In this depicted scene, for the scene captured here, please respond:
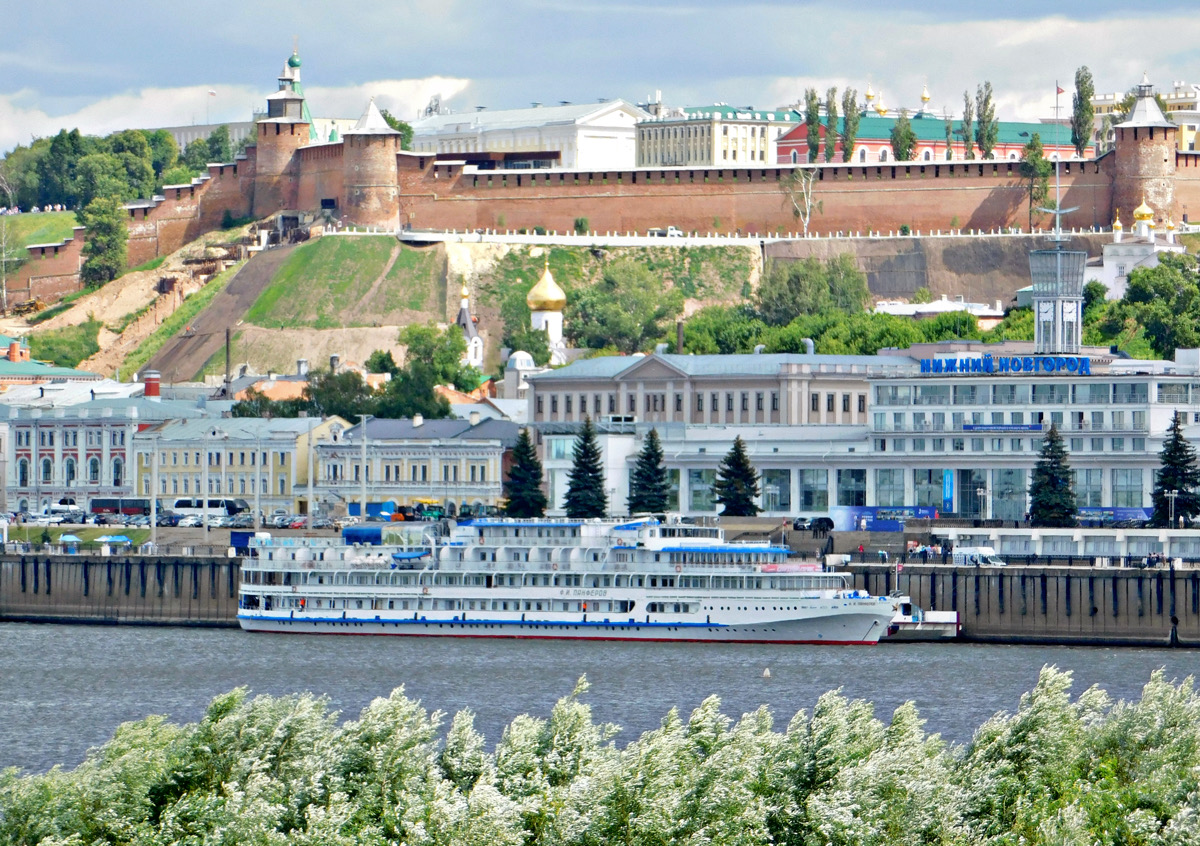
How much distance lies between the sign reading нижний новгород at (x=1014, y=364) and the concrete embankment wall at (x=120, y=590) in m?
26.2

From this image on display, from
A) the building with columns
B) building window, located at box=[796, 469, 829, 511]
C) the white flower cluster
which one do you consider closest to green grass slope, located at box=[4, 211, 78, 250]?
the building with columns

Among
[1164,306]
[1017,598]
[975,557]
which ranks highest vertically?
[1164,306]

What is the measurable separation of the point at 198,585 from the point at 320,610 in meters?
5.90

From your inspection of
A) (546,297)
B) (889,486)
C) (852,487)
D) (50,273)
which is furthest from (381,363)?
(889,486)

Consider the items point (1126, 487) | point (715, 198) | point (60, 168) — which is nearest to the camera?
point (1126, 487)

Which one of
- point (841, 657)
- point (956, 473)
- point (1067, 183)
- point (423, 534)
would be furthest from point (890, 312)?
point (841, 657)

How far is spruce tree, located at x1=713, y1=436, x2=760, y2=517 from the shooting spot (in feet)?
300

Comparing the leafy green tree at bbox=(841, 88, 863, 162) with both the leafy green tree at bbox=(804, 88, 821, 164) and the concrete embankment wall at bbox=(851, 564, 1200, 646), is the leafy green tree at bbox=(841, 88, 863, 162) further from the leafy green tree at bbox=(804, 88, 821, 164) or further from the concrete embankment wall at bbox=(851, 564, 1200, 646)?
the concrete embankment wall at bbox=(851, 564, 1200, 646)

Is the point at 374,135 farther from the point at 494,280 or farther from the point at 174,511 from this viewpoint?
the point at 174,511

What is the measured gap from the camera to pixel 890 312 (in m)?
A: 135

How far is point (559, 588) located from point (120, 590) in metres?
15.8

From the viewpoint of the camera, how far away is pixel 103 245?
530ft

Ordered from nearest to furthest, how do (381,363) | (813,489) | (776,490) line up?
1. (813,489)
2. (776,490)
3. (381,363)

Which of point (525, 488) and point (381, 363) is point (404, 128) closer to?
point (381, 363)
